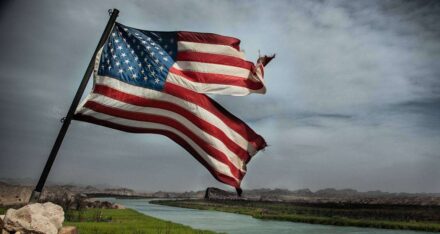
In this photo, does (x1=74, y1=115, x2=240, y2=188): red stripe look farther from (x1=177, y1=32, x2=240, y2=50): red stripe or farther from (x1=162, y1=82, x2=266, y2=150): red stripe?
(x1=177, y1=32, x2=240, y2=50): red stripe

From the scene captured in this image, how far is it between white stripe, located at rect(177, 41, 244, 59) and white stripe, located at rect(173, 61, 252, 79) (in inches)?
9.4

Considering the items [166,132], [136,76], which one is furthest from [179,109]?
[136,76]

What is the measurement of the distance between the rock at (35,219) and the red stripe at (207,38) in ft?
11.8

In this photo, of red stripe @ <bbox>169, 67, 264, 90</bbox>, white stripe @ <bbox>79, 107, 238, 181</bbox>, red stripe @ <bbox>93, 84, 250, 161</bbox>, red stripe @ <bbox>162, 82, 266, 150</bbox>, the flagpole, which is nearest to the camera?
the flagpole

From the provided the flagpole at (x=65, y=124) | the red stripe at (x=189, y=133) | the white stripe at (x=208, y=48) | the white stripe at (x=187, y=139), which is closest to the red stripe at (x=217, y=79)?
the white stripe at (x=208, y=48)

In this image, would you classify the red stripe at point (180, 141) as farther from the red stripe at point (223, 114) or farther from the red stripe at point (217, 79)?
the red stripe at point (217, 79)

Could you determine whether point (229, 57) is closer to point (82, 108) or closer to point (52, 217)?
Answer: point (82, 108)

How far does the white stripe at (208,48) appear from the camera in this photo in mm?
7117

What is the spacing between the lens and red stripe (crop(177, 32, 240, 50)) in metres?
7.12

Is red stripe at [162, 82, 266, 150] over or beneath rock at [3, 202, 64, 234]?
over

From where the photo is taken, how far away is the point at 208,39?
7.25m

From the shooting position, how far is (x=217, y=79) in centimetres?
719

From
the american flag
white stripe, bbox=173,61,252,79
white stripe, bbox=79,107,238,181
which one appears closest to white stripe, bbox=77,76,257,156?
the american flag

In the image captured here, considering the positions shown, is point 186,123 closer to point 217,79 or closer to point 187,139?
point 187,139
